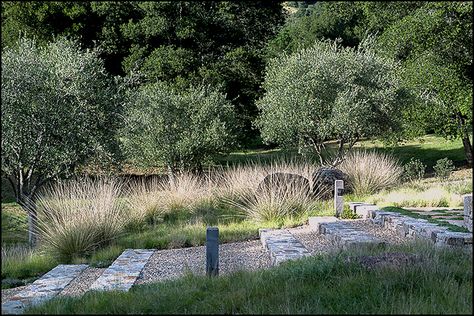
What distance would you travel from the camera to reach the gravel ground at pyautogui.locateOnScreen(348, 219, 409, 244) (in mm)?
6491

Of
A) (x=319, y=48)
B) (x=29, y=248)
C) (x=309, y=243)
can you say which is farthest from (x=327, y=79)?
(x=29, y=248)

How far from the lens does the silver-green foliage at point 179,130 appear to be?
14.4 metres

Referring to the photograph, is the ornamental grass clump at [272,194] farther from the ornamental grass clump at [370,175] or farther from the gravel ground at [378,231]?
the gravel ground at [378,231]

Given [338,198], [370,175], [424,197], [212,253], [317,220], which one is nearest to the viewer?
[212,253]

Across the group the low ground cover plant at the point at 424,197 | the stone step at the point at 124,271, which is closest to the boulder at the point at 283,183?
the low ground cover plant at the point at 424,197

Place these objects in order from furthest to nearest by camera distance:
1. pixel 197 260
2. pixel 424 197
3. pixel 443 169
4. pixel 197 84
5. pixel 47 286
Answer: pixel 197 84 → pixel 443 169 → pixel 424 197 → pixel 197 260 → pixel 47 286

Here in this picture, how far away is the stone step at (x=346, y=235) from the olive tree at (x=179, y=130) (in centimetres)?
743

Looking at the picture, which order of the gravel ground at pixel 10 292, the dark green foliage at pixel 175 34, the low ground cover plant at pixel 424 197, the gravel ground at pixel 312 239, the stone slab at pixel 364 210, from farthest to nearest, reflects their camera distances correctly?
the dark green foliage at pixel 175 34, the low ground cover plant at pixel 424 197, the stone slab at pixel 364 210, the gravel ground at pixel 312 239, the gravel ground at pixel 10 292

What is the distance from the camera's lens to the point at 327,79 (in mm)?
13484

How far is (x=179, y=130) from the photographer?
14711mm

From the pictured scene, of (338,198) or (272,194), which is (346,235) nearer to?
(338,198)

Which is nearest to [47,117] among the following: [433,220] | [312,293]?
[433,220]

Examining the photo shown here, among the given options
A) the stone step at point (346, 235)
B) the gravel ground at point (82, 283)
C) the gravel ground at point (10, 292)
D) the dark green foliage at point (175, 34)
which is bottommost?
the gravel ground at point (10, 292)

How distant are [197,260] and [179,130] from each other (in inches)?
340
